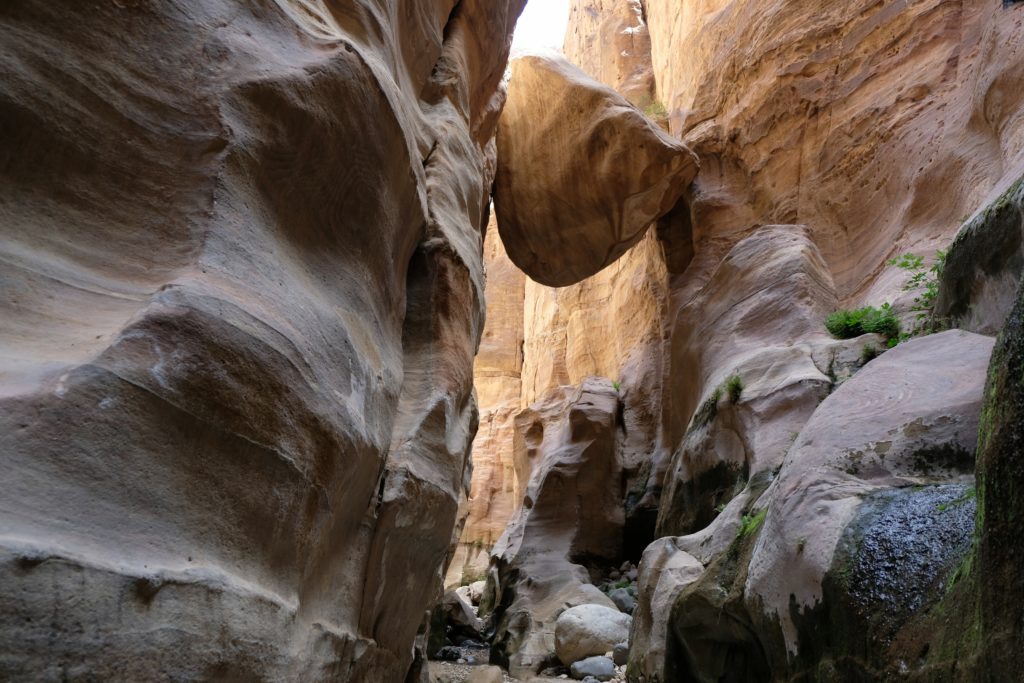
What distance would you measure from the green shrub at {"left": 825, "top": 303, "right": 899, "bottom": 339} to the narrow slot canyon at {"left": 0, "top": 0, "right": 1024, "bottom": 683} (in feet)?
0.16

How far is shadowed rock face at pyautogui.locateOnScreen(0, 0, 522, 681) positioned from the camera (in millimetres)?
2781

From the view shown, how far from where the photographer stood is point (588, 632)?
9.93 m

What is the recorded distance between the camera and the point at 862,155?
12.2 meters

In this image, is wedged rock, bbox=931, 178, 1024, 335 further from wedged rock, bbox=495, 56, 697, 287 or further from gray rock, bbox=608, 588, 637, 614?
wedged rock, bbox=495, 56, 697, 287

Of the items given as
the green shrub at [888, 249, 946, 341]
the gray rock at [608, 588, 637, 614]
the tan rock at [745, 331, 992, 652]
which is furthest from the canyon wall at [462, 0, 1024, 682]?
the gray rock at [608, 588, 637, 614]

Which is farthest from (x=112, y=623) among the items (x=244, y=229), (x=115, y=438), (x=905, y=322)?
(x=905, y=322)

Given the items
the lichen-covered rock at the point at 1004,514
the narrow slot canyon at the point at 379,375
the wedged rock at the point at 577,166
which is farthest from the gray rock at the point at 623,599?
the lichen-covered rock at the point at 1004,514

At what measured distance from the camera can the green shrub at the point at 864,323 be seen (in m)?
8.62

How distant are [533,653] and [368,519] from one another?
6681 mm

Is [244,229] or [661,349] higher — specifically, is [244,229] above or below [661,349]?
below

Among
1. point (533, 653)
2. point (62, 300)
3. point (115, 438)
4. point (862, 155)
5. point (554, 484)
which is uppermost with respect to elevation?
point (862, 155)

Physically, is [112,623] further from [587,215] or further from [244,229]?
[587,215]

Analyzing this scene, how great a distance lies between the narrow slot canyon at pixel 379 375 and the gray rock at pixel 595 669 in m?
0.07

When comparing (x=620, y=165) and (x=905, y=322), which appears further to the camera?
(x=620, y=165)
